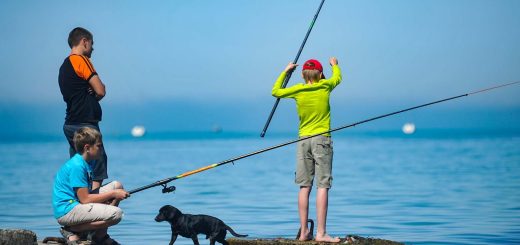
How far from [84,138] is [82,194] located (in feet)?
1.31

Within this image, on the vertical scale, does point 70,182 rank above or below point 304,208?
below

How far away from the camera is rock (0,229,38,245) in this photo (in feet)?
23.9

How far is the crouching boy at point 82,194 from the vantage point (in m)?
7.52

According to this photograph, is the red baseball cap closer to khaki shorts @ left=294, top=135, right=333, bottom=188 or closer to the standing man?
khaki shorts @ left=294, top=135, right=333, bottom=188

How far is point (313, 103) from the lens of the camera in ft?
28.6

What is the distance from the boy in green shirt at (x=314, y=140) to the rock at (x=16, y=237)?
2317mm

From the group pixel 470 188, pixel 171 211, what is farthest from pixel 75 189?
pixel 470 188

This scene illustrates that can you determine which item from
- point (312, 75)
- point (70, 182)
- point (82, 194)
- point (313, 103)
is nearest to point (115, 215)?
point (82, 194)

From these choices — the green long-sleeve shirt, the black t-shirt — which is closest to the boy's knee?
the black t-shirt

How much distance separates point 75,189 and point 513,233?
6.54 m

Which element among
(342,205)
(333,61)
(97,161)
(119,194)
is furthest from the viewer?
(342,205)

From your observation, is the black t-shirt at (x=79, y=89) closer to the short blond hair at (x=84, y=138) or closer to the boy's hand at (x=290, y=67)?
the short blond hair at (x=84, y=138)

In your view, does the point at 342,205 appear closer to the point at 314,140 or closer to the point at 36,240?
the point at 314,140

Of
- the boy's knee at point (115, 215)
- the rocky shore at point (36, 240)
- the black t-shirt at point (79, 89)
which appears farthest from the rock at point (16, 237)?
the black t-shirt at point (79, 89)
